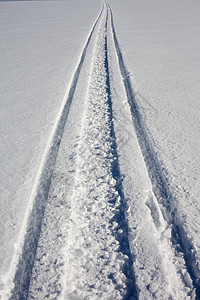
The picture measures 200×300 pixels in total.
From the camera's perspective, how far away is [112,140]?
7.59 feet

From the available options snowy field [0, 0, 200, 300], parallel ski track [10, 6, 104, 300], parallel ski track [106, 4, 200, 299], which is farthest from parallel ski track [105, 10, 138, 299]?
parallel ski track [10, 6, 104, 300]

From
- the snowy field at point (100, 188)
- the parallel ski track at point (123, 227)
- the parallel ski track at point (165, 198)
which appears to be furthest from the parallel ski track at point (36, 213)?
the parallel ski track at point (165, 198)

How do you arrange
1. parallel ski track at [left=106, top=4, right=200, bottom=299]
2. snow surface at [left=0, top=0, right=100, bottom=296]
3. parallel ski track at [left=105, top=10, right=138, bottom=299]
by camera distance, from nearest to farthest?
parallel ski track at [left=105, top=10, right=138, bottom=299] < parallel ski track at [left=106, top=4, right=200, bottom=299] < snow surface at [left=0, top=0, right=100, bottom=296]

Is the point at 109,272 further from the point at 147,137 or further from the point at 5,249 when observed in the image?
the point at 147,137

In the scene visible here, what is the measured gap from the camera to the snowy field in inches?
48.3

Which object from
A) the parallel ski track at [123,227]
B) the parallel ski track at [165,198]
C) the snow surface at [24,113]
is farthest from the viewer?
the snow surface at [24,113]

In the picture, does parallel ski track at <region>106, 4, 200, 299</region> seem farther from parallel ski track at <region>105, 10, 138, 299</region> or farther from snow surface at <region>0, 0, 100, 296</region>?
snow surface at <region>0, 0, 100, 296</region>

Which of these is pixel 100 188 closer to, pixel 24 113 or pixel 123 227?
pixel 123 227

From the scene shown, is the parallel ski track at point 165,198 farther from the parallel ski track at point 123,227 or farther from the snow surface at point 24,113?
the snow surface at point 24,113

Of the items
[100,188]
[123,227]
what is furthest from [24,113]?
[123,227]

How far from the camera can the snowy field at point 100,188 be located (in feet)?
4.03

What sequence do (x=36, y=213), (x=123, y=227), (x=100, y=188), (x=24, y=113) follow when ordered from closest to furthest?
(x=123, y=227), (x=36, y=213), (x=100, y=188), (x=24, y=113)

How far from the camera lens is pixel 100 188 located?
1751 mm

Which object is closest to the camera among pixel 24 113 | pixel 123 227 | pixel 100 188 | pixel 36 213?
pixel 123 227
